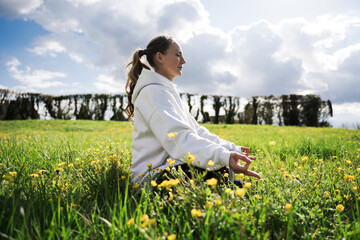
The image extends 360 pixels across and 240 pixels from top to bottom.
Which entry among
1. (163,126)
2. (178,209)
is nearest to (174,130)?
(163,126)

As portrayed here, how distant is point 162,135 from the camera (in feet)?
6.20

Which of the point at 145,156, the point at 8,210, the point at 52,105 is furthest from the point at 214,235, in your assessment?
the point at 52,105

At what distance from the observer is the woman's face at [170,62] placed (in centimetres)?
252

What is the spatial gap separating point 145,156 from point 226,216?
113 cm

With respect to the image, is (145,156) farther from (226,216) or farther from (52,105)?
(52,105)

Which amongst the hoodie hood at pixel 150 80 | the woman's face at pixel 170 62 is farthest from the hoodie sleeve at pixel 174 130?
the woman's face at pixel 170 62

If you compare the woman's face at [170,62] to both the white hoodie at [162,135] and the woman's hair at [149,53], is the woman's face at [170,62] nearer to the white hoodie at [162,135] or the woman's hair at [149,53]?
the woman's hair at [149,53]

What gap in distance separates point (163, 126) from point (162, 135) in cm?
8

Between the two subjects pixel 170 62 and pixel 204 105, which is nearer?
pixel 170 62

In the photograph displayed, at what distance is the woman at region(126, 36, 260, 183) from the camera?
170 cm

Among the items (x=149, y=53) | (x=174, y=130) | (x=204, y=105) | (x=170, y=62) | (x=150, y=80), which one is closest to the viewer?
(x=174, y=130)

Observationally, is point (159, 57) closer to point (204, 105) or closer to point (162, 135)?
point (162, 135)

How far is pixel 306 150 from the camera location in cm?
440

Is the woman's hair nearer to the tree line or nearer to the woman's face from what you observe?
the woman's face
